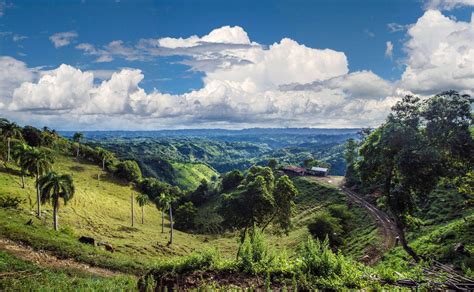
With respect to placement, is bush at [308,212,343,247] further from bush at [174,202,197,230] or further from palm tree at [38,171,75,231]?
bush at [174,202,197,230]

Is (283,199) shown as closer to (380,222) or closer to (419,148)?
(419,148)

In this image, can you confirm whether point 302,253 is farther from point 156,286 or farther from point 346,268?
point 156,286

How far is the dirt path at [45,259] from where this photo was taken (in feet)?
85.5

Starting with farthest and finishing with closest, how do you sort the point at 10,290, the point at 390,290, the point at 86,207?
the point at 86,207
the point at 10,290
the point at 390,290

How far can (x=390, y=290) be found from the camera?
30.8ft

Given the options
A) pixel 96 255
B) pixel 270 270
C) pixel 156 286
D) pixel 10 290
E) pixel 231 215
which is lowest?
pixel 96 255

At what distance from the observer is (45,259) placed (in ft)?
89.6

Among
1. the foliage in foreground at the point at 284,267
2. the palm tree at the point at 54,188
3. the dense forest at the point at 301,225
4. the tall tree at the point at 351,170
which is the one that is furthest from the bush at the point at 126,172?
the foliage in foreground at the point at 284,267

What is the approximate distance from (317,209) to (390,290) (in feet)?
236

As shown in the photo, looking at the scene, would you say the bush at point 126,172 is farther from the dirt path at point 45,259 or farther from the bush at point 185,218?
the dirt path at point 45,259

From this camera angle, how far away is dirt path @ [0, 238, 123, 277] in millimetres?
26047

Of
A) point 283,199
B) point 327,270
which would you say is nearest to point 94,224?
point 283,199

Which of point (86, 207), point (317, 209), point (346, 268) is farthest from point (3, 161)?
point (346, 268)

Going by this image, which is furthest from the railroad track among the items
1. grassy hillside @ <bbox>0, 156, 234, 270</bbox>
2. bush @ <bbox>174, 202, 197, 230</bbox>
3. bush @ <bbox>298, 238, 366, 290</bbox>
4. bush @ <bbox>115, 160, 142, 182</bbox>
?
bush @ <bbox>115, 160, 142, 182</bbox>
